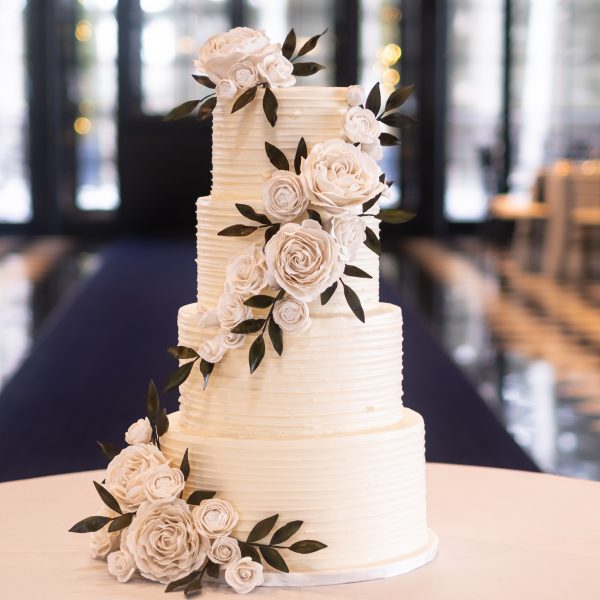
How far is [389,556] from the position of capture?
1.77 m

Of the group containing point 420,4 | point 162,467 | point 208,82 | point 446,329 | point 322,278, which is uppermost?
point 420,4

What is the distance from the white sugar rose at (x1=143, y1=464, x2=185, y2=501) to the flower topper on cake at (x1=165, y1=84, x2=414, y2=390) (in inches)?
5.0

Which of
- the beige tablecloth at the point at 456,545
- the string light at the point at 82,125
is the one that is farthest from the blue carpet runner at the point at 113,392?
the string light at the point at 82,125

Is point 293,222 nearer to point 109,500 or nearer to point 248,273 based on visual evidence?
point 248,273

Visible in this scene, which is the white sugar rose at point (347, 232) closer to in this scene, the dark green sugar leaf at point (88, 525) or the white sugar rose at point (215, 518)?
the white sugar rose at point (215, 518)

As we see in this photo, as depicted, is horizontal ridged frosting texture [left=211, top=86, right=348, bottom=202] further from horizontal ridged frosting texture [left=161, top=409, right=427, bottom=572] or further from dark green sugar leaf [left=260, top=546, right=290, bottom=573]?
dark green sugar leaf [left=260, top=546, right=290, bottom=573]

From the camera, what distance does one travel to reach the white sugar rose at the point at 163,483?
1708 mm

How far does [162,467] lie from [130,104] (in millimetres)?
13642

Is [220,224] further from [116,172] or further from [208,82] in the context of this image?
[116,172]

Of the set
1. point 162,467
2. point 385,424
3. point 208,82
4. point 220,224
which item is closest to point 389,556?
point 385,424

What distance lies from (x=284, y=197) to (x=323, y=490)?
1.35 ft

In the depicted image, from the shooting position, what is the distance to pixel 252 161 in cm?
183

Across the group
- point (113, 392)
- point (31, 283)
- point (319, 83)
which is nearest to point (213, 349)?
point (113, 392)

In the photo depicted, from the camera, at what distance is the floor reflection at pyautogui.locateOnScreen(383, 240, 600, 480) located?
510cm
